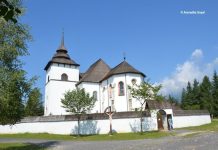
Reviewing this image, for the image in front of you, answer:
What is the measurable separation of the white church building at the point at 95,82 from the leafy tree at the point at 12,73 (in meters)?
24.4

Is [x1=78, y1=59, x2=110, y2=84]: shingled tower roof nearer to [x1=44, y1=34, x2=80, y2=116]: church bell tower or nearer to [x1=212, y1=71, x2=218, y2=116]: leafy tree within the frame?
[x1=44, y1=34, x2=80, y2=116]: church bell tower

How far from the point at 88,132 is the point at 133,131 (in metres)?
5.60

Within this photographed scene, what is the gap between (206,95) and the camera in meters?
71.9

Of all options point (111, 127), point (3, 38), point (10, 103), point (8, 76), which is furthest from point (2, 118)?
point (111, 127)

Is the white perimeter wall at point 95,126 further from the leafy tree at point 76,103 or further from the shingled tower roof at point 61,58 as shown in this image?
the shingled tower roof at point 61,58

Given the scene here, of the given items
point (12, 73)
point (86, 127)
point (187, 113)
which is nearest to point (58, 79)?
point (86, 127)

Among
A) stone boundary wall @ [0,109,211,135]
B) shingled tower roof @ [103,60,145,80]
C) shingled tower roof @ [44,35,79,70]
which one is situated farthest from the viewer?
shingled tower roof @ [44,35,79,70]

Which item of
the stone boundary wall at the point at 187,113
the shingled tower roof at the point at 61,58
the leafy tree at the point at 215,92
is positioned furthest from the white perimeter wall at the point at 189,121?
the leafy tree at the point at 215,92

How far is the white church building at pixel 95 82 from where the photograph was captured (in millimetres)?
42688

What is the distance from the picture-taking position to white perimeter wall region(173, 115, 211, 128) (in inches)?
1396

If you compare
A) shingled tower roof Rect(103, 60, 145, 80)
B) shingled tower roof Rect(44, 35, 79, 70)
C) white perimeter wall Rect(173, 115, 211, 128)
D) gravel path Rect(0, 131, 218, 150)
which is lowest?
gravel path Rect(0, 131, 218, 150)

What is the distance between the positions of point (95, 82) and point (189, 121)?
62.5ft

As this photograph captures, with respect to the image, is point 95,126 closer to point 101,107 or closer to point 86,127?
point 86,127

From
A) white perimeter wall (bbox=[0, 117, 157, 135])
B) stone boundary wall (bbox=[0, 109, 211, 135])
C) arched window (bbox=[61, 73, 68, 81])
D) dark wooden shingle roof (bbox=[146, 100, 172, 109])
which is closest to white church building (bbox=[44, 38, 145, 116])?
arched window (bbox=[61, 73, 68, 81])
